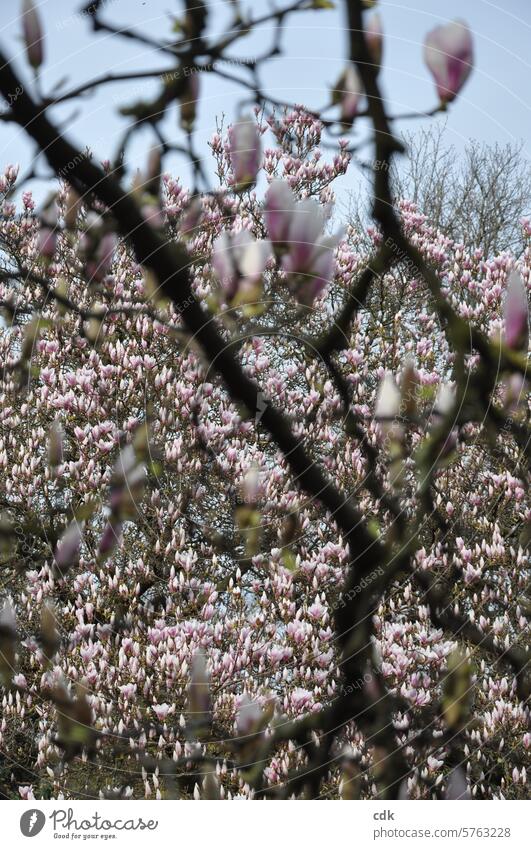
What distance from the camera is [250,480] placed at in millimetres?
3318

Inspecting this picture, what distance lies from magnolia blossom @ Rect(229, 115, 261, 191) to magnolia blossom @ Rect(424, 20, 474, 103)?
0.81 metres

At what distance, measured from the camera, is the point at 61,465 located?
11.4 ft

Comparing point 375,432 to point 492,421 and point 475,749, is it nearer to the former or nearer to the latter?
point 492,421

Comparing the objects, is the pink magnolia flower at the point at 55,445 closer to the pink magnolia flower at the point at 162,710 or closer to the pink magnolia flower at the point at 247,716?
the pink magnolia flower at the point at 162,710

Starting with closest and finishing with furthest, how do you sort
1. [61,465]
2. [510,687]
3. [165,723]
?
1. [165,723]
2. [510,687]
3. [61,465]

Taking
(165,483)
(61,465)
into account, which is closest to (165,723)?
(165,483)

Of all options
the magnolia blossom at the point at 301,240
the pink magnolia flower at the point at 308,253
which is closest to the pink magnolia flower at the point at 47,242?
the magnolia blossom at the point at 301,240

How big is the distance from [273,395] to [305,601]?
929 mm
